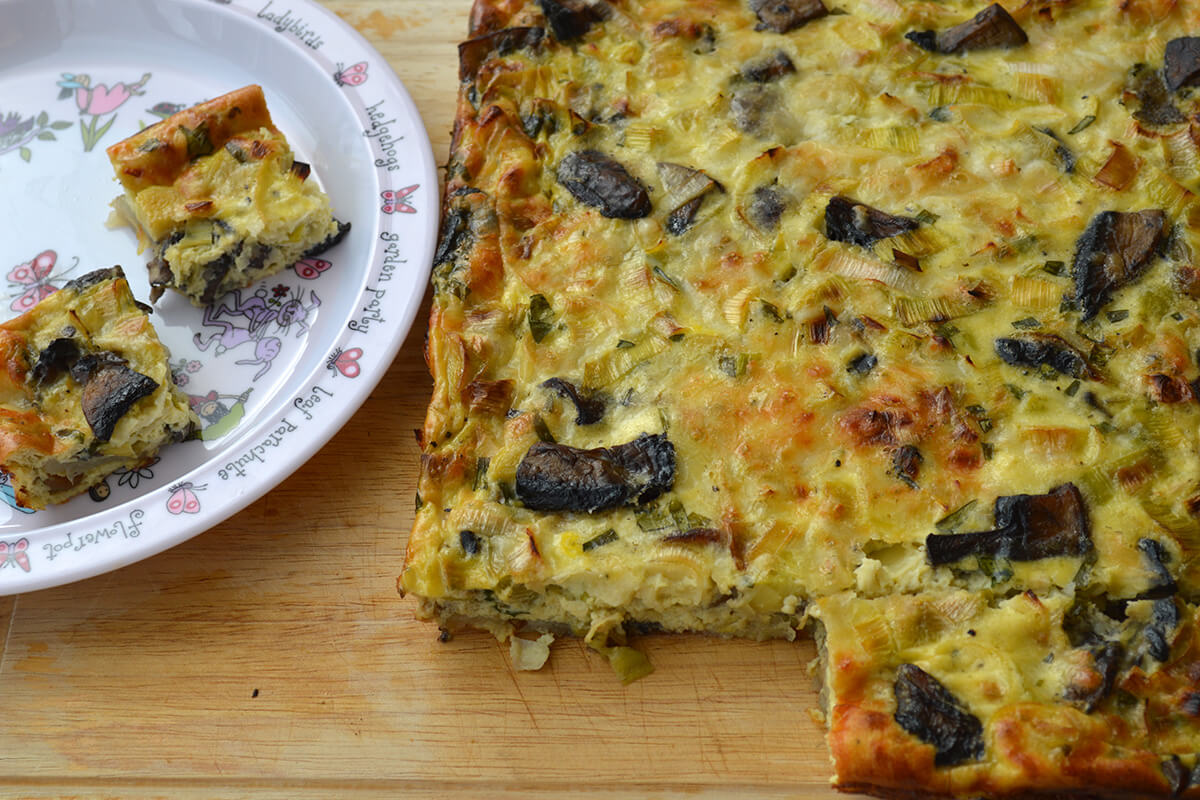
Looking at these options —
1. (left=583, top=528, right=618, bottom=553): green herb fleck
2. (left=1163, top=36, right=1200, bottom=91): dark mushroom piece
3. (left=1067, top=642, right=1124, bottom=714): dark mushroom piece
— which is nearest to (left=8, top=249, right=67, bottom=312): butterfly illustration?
(left=583, top=528, right=618, bottom=553): green herb fleck

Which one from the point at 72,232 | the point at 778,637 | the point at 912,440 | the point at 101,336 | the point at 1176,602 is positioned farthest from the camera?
the point at 72,232

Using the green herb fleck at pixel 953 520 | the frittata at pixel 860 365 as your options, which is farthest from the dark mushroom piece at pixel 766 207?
the green herb fleck at pixel 953 520

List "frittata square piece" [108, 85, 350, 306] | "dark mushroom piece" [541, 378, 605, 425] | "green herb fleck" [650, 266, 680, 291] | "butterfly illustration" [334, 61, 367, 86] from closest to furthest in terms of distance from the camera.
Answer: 1. "dark mushroom piece" [541, 378, 605, 425]
2. "green herb fleck" [650, 266, 680, 291]
3. "frittata square piece" [108, 85, 350, 306]
4. "butterfly illustration" [334, 61, 367, 86]

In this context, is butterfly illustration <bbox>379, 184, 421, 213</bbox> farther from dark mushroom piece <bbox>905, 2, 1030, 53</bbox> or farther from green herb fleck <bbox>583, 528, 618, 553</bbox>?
dark mushroom piece <bbox>905, 2, 1030, 53</bbox>

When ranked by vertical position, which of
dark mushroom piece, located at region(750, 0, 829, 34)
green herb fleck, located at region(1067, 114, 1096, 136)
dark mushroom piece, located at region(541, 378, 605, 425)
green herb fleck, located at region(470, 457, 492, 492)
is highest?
dark mushroom piece, located at region(750, 0, 829, 34)

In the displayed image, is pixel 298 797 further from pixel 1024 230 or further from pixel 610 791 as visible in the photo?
pixel 1024 230

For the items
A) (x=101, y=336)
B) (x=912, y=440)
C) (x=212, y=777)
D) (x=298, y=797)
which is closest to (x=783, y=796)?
(x=912, y=440)
